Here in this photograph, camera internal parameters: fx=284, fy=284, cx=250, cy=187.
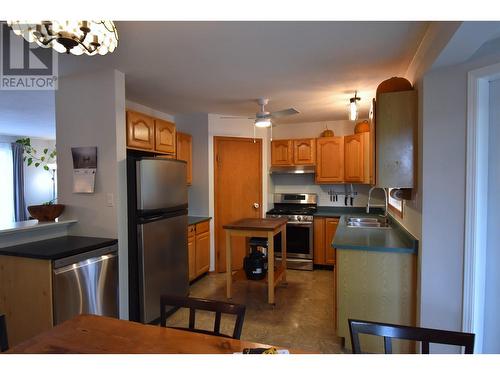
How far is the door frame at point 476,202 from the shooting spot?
1.74m

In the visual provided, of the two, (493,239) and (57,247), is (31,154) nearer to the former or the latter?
(57,247)

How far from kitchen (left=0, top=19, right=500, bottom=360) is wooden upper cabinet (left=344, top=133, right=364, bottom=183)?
0.02 m

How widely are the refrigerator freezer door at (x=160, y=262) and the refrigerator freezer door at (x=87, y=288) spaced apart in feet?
0.82

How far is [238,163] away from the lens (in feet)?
14.7

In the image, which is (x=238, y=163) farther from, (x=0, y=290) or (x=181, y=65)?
(x=0, y=290)

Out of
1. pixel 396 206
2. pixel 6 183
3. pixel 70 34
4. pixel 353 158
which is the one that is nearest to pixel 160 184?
pixel 70 34

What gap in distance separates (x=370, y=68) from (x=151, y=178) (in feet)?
7.23

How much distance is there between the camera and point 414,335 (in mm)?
1062

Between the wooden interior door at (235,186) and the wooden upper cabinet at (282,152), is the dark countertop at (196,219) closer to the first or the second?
the wooden interior door at (235,186)

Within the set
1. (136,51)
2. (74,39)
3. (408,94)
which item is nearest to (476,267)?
(408,94)

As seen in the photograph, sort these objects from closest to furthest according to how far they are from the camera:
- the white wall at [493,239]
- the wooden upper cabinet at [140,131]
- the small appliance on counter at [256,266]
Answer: the white wall at [493,239]
the wooden upper cabinet at [140,131]
the small appliance on counter at [256,266]

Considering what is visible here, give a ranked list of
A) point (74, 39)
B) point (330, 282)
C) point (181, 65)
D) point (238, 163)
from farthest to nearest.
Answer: point (238, 163) < point (330, 282) < point (181, 65) < point (74, 39)

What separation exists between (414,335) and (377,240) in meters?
1.42

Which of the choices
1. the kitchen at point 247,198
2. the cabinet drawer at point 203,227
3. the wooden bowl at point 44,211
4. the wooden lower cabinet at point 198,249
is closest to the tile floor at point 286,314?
the kitchen at point 247,198
